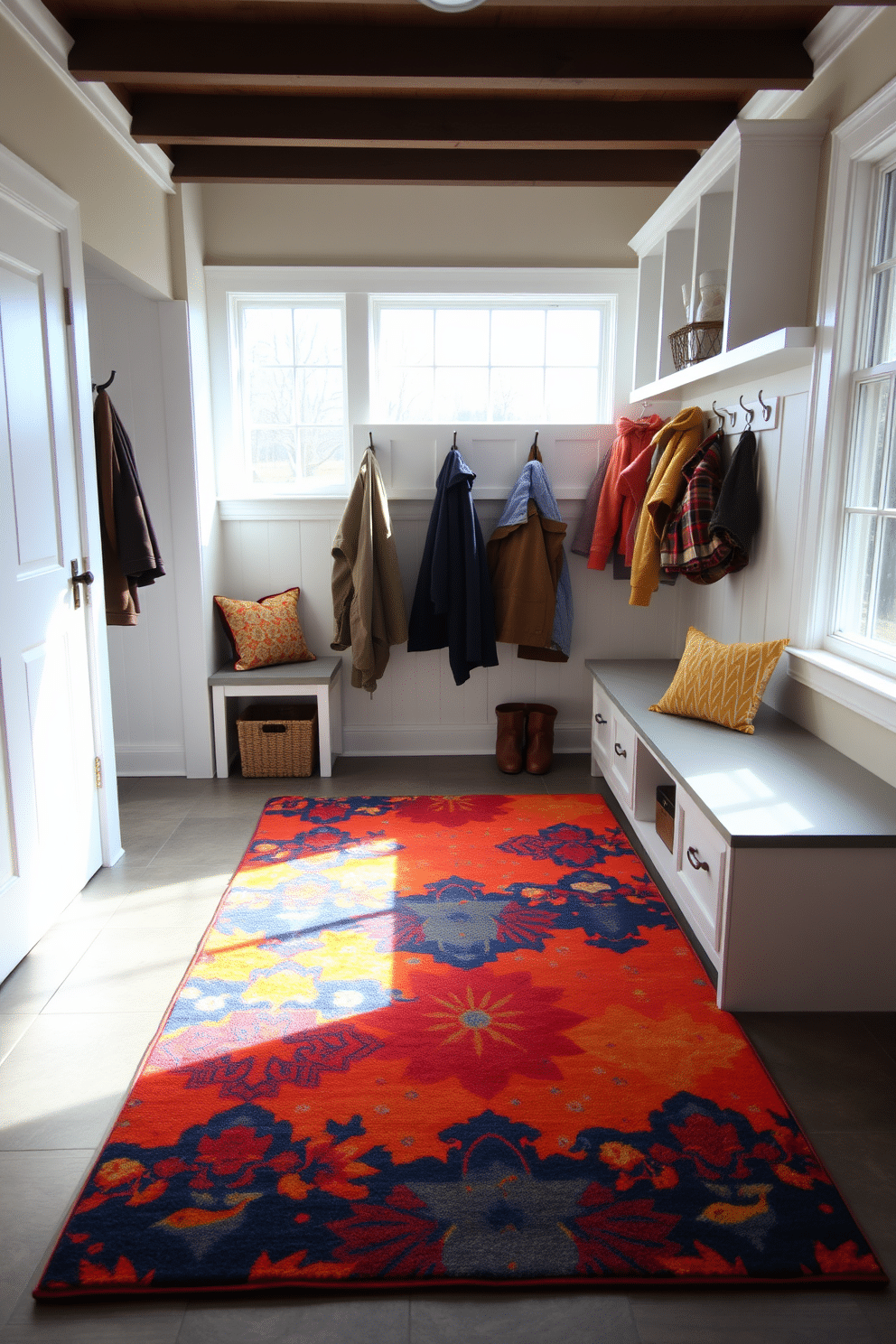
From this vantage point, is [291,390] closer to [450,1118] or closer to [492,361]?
[492,361]

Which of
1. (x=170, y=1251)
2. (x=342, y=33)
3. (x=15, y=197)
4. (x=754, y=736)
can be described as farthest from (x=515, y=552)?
(x=170, y=1251)

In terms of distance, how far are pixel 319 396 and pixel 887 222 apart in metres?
2.63

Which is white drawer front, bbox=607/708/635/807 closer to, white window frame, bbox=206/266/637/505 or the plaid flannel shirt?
the plaid flannel shirt

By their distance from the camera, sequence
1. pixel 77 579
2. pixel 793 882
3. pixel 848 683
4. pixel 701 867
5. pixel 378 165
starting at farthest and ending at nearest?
pixel 378 165, pixel 77 579, pixel 848 683, pixel 701 867, pixel 793 882

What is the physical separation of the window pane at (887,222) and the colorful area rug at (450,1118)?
202 centimetres

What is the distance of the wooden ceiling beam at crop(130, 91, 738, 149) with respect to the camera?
131 inches

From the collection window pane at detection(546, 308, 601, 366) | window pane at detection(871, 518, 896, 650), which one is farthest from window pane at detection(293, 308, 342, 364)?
window pane at detection(871, 518, 896, 650)

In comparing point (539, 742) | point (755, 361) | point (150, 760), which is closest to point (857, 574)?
point (755, 361)

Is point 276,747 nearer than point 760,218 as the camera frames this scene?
No

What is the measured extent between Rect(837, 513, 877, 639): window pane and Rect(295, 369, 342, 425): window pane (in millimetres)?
2550

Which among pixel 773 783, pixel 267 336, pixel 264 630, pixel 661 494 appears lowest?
pixel 773 783

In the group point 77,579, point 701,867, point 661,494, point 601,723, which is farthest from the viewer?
point 601,723

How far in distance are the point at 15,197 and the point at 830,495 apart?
2.43m

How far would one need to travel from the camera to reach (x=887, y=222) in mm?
2584
